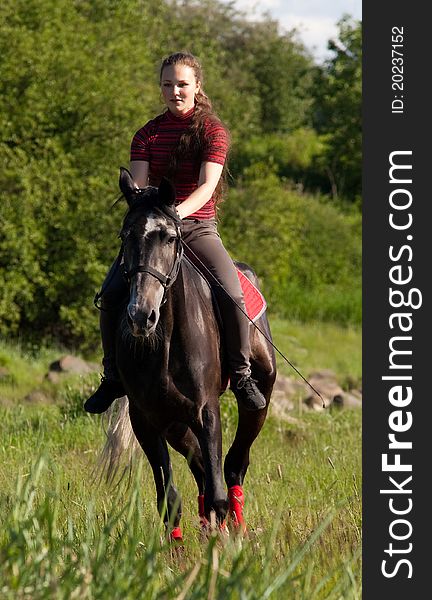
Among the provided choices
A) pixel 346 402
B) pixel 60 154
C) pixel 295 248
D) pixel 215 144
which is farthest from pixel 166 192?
pixel 295 248

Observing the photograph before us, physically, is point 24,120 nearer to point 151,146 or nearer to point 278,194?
point 278,194

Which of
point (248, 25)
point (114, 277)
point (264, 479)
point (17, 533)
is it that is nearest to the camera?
point (17, 533)

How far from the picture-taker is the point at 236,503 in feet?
27.3

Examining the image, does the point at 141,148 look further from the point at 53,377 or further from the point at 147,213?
the point at 53,377

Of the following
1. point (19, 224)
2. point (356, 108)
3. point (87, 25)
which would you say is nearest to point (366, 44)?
point (19, 224)

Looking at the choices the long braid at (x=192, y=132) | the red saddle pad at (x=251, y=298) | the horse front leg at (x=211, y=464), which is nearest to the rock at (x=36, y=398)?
the red saddle pad at (x=251, y=298)

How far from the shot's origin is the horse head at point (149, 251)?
6.55 meters

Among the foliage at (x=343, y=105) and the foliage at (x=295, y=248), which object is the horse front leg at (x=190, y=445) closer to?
the foliage at (x=295, y=248)

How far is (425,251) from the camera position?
634cm

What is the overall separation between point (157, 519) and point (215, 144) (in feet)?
7.64

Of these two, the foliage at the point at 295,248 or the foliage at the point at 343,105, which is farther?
the foliage at the point at 343,105

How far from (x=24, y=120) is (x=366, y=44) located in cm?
1828

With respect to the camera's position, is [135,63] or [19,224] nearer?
[19,224]

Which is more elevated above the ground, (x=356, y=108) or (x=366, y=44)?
(x=356, y=108)
